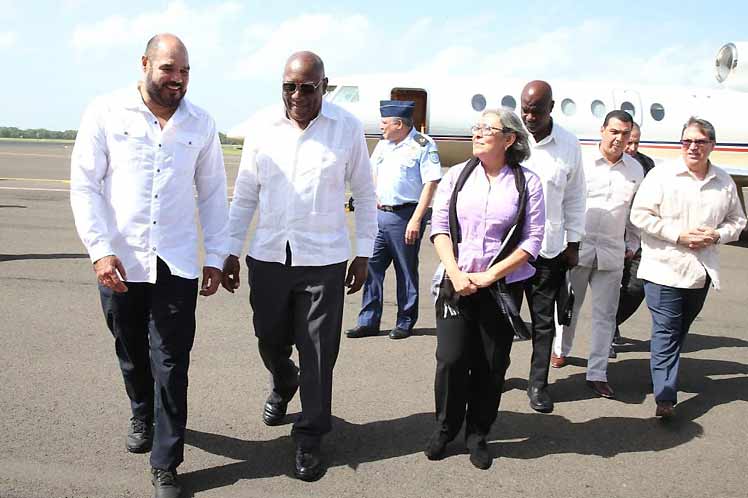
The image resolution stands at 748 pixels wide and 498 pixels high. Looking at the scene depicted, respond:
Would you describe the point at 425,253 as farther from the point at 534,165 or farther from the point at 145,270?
the point at 145,270

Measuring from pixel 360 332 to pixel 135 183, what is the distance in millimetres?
3211

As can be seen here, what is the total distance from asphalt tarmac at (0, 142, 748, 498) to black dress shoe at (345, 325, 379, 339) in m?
0.09

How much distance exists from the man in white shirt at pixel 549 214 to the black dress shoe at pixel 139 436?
2.38 meters

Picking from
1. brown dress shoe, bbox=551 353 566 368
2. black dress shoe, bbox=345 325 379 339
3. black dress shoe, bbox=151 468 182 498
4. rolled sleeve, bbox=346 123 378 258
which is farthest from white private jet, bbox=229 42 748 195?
black dress shoe, bbox=151 468 182 498

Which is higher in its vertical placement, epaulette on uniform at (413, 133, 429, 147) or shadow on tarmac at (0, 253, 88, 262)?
epaulette on uniform at (413, 133, 429, 147)

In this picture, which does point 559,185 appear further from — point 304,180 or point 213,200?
point 213,200

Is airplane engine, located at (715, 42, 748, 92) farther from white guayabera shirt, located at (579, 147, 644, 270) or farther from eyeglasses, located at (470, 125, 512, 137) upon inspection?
eyeglasses, located at (470, 125, 512, 137)

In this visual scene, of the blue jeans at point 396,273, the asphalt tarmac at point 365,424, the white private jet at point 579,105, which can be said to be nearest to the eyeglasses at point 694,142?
the asphalt tarmac at point 365,424

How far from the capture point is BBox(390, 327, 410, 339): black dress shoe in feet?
20.5

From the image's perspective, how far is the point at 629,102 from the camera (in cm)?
1855

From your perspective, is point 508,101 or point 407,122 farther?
point 508,101

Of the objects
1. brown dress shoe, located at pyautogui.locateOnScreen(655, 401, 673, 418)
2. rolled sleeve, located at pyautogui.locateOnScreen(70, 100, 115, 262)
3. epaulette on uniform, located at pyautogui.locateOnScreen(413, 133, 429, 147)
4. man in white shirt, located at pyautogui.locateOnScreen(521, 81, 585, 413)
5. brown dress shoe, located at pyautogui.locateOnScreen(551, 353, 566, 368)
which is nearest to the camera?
rolled sleeve, located at pyautogui.locateOnScreen(70, 100, 115, 262)

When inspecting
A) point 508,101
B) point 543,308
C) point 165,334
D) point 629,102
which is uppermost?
point 629,102

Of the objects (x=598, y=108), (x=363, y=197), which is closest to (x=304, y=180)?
(x=363, y=197)
